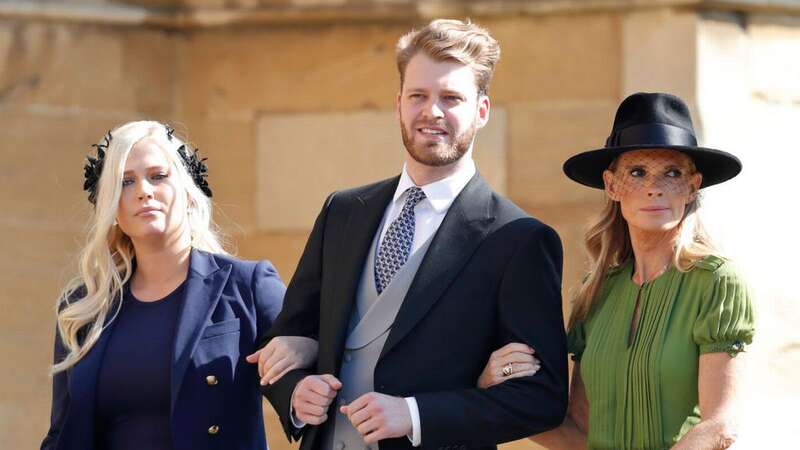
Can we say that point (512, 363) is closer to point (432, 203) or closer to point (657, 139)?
point (432, 203)

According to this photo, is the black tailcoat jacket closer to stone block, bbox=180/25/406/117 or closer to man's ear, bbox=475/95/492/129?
man's ear, bbox=475/95/492/129

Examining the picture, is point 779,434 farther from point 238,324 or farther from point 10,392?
point 10,392

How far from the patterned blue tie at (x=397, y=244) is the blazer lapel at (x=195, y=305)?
57 centimetres

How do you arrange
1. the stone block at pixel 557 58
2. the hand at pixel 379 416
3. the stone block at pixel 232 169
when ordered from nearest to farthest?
the hand at pixel 379 416 < the stone block at pixel 557 58 < the stone block at pixel 232 169

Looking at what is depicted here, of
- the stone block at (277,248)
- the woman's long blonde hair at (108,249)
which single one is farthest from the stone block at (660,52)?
the woman's long blonde hair at (108,249)

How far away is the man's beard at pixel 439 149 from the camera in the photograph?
3773 mm

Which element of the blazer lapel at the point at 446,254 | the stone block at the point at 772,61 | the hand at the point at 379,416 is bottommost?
the hand at the point at 379,416

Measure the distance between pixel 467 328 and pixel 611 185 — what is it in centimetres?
53

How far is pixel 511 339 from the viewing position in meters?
3.68

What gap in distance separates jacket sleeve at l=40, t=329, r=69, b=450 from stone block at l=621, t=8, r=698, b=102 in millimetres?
2099

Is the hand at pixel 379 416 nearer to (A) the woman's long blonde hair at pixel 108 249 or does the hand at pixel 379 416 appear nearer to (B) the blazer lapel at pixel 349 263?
(B) the blazer lapel at pixel 349 263

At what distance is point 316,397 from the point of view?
144 inches

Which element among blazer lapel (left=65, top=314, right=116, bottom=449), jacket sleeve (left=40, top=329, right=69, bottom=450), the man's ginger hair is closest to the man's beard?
the man's ginger hair

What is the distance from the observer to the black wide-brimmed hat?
12.4 feet
